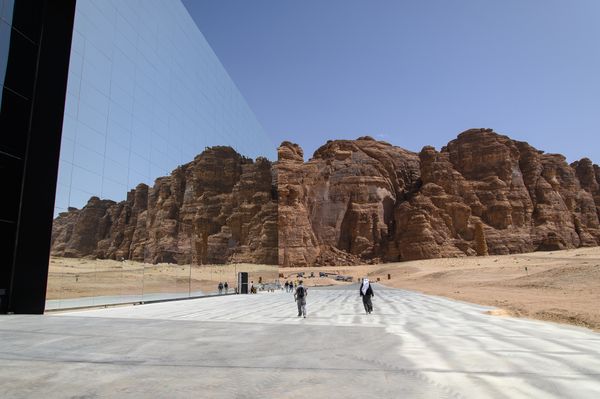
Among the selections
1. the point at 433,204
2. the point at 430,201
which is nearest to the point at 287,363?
the point at 430,201

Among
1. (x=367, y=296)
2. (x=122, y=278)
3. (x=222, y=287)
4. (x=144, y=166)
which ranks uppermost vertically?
(x=144, y=166)

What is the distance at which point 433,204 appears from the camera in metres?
102

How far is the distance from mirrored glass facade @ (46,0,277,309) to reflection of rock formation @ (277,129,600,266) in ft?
211

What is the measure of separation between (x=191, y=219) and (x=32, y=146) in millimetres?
13592

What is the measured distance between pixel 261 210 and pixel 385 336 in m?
30.7

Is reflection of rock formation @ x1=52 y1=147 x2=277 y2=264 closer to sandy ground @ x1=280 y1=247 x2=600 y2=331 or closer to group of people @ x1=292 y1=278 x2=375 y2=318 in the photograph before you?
group of people @ x1=292 y1=278 x2=375 y2=318

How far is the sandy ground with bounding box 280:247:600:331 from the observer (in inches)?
669

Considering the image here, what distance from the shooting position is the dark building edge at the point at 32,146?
43.3ft

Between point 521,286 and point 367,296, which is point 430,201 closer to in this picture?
point 521,286

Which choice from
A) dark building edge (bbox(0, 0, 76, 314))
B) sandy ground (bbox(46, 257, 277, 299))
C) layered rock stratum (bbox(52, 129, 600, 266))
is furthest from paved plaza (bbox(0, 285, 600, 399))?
layered rock stratum (bbox(52, 129, 600, 266))

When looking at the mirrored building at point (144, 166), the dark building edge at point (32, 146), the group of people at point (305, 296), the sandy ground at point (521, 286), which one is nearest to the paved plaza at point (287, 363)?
the dark building edge at point (32, 146)

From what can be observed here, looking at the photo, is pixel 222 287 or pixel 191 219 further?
pixel 222 287

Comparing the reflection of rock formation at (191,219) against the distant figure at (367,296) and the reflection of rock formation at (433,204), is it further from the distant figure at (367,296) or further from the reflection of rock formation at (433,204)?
the reflection of rock formation at (433,204)

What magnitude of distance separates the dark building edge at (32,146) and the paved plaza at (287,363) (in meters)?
3.17
